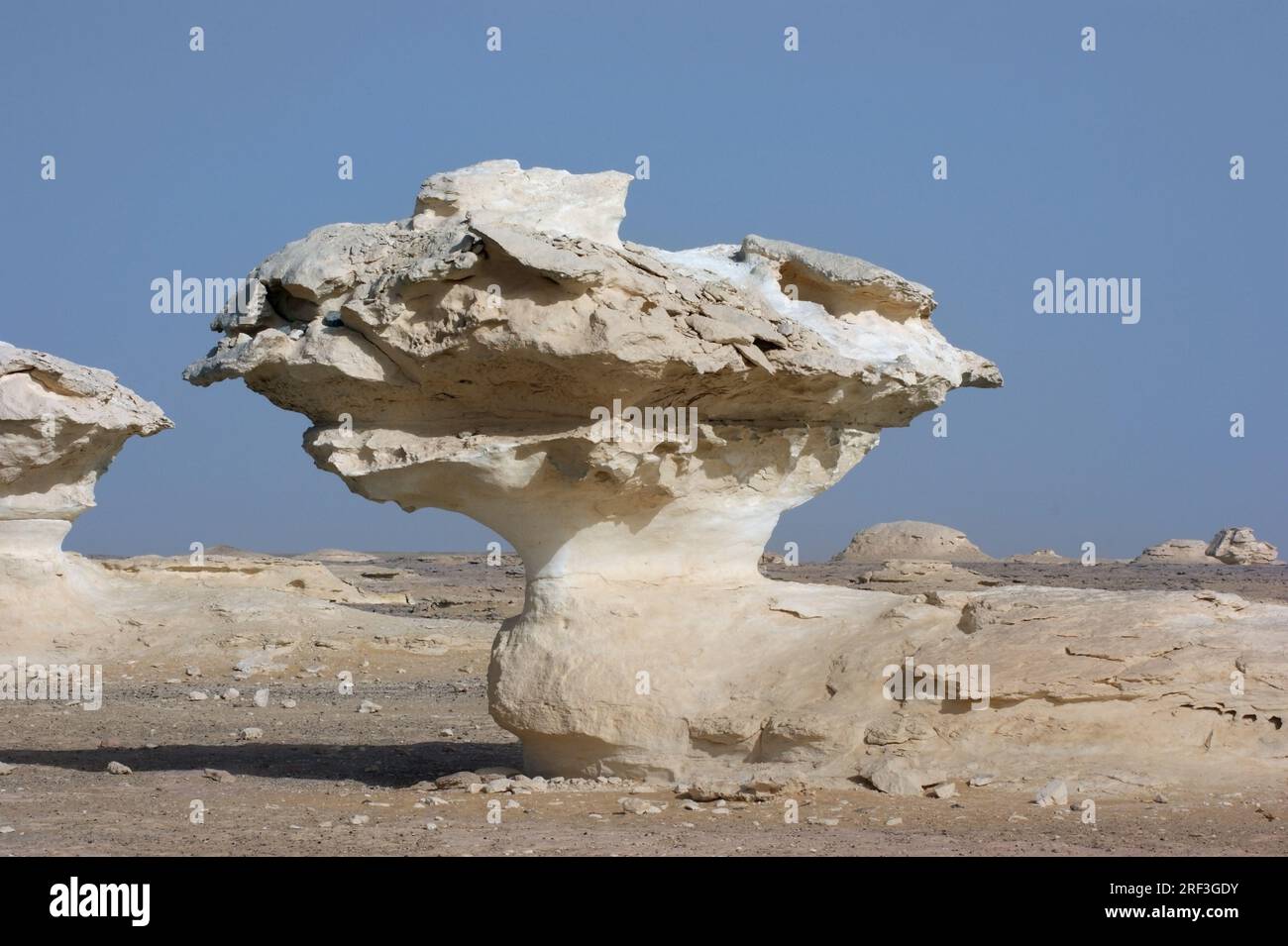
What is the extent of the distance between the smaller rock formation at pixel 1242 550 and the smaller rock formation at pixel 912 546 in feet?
18.2

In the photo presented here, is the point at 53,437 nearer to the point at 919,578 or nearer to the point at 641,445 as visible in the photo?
the point at 641,445

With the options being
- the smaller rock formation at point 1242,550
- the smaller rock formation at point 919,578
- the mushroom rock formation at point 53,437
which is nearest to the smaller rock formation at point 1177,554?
the smaller rock formation at point 1242,550

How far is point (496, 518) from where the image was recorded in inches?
340

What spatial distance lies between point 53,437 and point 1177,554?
30.6 meters

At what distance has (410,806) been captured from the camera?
7.68 m

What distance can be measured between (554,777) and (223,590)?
10423 millimetres

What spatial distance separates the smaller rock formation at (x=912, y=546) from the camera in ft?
132

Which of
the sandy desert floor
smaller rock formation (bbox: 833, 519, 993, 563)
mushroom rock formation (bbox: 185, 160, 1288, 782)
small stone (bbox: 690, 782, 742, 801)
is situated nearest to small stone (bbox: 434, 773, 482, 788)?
the sandy desert floor

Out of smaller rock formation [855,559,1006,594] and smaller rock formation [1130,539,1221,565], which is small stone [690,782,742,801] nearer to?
smaller rock formation [855,559,1006,594]

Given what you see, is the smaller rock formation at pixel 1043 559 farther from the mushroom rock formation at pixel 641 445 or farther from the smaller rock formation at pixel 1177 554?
the mushroom rock formation at pixel 641 445

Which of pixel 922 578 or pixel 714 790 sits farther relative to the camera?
pixel 922 578

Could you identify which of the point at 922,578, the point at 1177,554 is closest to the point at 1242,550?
the point at 1177,554

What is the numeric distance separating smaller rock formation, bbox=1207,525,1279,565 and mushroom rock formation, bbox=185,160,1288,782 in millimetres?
31287

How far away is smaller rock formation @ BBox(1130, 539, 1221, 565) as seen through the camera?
126ft
